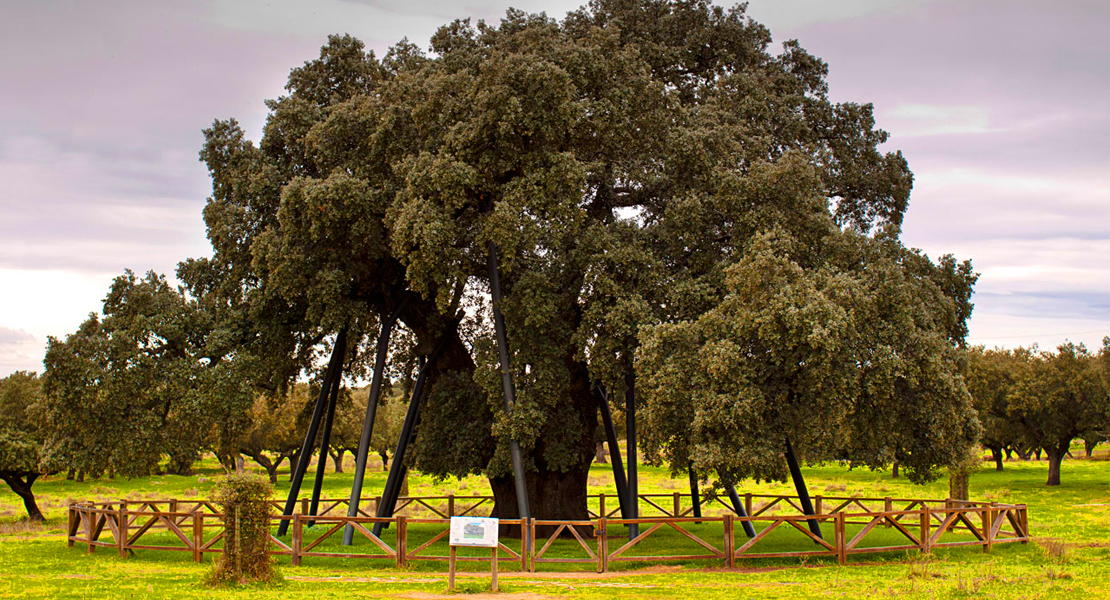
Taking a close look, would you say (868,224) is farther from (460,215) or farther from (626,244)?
(460,215)

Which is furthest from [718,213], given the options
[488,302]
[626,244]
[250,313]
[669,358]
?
[250,313]

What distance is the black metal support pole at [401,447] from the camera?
2608 centimetres

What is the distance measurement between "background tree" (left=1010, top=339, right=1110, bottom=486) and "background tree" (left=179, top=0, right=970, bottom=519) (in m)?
28.7

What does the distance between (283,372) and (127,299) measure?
199 inches

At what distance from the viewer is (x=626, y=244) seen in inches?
941

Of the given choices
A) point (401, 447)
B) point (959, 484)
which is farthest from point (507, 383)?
point (959, 484)

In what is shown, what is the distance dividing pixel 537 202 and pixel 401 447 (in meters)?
9.36

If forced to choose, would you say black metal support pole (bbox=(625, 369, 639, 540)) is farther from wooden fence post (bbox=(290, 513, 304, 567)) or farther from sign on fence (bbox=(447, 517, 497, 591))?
wooden fence post (bbox=(290, 513, 304, 567))

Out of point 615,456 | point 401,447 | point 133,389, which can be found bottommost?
point 615,456

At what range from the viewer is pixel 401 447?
89.0 ft

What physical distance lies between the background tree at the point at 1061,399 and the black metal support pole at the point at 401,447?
127 feet

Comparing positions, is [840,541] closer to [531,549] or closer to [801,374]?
[801,374]

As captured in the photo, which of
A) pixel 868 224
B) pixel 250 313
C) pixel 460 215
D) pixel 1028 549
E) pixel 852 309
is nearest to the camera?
pixel 852 309

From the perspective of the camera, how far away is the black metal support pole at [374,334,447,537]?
2608cm
